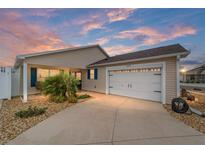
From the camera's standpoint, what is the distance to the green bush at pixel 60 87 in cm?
705

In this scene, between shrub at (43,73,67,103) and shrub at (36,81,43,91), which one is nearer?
shrub at (43,73,67,103)

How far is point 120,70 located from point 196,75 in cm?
1973

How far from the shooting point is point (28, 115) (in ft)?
14.2

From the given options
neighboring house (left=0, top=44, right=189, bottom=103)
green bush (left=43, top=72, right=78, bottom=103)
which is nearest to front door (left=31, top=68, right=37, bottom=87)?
neighboring house (left=0, top=44, right=189, bottom=103)

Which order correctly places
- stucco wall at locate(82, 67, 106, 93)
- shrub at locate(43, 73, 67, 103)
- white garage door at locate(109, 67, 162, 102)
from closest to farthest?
shrub at locate(43, 73, 67, 103) < white garage door at locate(109, 67, 162, 102) < stucco wall at locate(82, 67, 106, 93)

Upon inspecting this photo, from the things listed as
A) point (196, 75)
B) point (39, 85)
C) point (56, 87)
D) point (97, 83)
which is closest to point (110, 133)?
point (56, 87)

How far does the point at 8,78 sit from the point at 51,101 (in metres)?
3.48

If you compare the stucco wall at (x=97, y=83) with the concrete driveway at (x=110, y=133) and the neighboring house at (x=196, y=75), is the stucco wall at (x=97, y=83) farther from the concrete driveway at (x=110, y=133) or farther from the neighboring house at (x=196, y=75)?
the neighboring house at (x=196, y=75)

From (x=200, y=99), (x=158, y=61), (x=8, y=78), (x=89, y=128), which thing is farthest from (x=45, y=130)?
(x=200, y=99)

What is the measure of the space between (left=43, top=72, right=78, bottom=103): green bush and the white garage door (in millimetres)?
3851

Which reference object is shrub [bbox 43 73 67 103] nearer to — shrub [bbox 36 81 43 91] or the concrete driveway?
shrub [bbox 36 81 43 91]

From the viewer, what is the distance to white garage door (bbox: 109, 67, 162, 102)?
7.16 m

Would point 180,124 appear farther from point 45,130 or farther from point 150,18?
point 150,18
